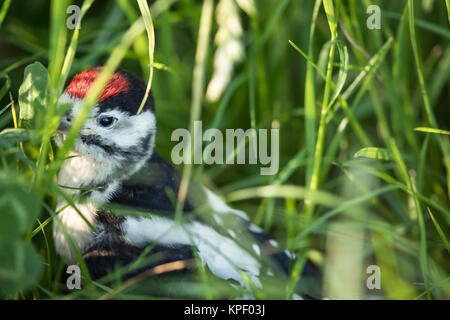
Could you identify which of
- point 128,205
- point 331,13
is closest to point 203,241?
point 128,205

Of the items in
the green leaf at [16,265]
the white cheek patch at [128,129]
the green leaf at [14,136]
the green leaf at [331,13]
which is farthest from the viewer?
the white cheek patch at [128,129]

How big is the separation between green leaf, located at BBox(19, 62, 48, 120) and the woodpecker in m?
0.10

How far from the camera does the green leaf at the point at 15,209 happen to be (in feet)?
3.08

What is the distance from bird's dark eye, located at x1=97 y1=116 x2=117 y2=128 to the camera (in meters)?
1.38

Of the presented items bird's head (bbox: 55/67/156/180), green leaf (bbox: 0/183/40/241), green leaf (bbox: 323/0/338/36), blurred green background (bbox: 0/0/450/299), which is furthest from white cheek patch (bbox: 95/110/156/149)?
green leaf (bbox: 323/0/338/36)

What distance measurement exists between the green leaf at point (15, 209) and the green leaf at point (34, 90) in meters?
0.27

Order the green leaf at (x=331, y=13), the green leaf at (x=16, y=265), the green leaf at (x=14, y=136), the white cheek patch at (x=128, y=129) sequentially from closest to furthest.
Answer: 1. the green leaf at (x=16, y=265)
2. the green leaf at (x=14, y=136)
3. the green leaf at (x=331, y=13)
4. the white cheek patch at (x=128, y=129)

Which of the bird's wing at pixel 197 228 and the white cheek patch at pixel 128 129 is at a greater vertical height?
the white cheek patch at pixel 128 129

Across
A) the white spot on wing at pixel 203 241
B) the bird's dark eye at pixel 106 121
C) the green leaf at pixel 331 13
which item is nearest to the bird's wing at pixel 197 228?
the white spot on wing at pixel 203 241

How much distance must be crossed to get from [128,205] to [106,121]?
0.24m

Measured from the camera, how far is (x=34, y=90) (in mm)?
1205

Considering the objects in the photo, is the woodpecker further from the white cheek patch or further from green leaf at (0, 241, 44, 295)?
A: green leaf at (0, 241, 44, 295)

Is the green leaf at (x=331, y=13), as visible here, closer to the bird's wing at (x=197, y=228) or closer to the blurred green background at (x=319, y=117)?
the blurred green background at (x=319, y=117)

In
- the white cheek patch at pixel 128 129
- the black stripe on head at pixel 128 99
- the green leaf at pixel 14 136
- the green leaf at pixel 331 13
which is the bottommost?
the green leaf at pixel 14 136
